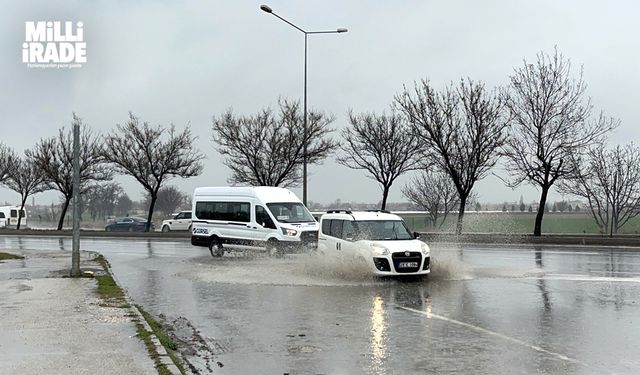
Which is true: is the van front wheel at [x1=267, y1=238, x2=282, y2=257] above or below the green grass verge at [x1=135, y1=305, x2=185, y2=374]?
above

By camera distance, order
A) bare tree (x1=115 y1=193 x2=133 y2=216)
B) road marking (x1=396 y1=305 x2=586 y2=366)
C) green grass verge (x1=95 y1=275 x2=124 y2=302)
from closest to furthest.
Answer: road marking (x1=396 y1=305 x2=586 y2=366)
green grass verge (x1=95 y1=275 x2=124 y2=302)
bare tree (x1=115 y1=193 x2=133 y2=216)

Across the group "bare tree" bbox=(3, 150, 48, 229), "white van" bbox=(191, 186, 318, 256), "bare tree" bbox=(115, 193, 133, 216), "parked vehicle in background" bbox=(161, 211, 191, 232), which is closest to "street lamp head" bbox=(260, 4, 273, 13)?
"white van" bbox=(191, 186, 318, 256)

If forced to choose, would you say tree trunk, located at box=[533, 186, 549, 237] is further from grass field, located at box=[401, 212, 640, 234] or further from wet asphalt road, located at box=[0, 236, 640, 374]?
wet asphalt road, located at box=[0, 236, 640, 374]

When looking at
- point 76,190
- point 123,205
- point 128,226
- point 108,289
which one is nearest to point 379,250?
point 108,289

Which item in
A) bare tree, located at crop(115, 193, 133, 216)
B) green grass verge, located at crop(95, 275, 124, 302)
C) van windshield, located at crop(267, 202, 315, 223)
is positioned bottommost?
green grass verge, located at crop(95, 275, 124, 302)

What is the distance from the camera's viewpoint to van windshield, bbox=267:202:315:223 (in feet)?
70.0

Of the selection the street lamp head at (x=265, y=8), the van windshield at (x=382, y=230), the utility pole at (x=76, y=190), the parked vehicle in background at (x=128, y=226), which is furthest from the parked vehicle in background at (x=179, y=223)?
the van windshield at (x=382, y=230)

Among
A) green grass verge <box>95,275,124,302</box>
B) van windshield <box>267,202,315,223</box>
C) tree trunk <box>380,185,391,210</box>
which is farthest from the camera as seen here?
tree trunk <box>380,185,391,210</box>

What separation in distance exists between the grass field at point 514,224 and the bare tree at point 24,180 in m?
33.1

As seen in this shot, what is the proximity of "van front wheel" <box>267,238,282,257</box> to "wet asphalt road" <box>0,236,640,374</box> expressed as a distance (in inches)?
82.1

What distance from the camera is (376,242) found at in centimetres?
1490

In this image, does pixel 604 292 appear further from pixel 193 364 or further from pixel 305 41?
pixel 305 41

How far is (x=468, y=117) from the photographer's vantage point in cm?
3481

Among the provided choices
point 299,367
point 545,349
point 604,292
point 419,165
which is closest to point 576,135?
point 419,165
